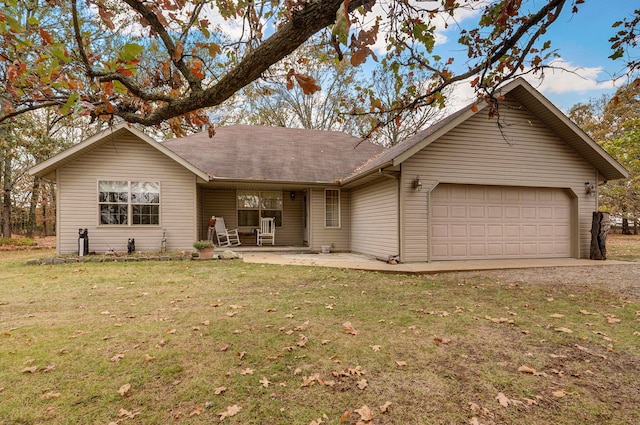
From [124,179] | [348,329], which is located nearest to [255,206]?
[124,179]

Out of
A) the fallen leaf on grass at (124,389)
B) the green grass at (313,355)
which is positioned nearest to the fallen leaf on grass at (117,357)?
the green grass at (313,355)

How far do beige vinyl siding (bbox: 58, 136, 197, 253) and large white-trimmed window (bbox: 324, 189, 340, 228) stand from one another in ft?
15.6

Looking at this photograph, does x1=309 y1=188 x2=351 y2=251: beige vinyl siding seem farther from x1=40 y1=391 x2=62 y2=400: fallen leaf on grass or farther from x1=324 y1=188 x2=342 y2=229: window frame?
x1=40 y1=391 x2=62 y2=400: fallen leaf on grass

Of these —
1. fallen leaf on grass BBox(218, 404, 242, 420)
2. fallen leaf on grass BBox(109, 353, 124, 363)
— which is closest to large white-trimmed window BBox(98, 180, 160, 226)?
fallen leaf on grass BBox(109, 353, 124, 363)

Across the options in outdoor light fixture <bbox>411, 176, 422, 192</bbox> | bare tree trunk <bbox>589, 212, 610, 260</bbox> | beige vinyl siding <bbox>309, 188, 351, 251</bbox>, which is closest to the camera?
outdoor light fixture <bbox>411, 176, 422, 192</bbox>

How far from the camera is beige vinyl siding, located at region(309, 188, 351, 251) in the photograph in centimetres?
1244

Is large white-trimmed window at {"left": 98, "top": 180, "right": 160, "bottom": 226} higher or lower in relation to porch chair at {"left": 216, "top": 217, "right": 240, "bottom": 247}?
higher

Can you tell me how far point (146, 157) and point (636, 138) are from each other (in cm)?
1953

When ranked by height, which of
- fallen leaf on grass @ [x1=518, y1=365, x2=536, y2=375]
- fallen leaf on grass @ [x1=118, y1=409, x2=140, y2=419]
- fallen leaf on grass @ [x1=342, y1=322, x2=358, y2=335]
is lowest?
fallen leaf on grass @ [x1=518, y1=365, x2=536, y2=375]

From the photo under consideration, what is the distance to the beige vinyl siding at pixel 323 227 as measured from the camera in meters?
12.4

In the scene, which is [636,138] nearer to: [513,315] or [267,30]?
[513,315]

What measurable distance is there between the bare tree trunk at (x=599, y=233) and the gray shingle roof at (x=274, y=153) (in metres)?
8.06

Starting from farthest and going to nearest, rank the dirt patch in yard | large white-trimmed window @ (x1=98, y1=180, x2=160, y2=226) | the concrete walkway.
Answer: large white-trimmed window @ (x1=98, y1=180, x2=160, y2=226) → the concrete walkway → the dirt patch in yard

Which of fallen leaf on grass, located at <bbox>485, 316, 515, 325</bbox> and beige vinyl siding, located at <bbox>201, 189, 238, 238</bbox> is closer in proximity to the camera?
fallen leaf on grass, located at <bbox>485, 316, 515, 325</bbox>
